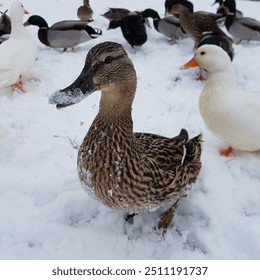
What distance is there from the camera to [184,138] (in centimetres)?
297

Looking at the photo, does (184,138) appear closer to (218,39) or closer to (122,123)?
(122,123)

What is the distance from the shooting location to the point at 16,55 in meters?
4.57

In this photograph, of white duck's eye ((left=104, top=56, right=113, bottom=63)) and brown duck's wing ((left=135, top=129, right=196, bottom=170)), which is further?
brown duck's wing ((left=135, top=129, right=196, bottom=170))

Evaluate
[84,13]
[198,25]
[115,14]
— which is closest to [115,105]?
[198,25]

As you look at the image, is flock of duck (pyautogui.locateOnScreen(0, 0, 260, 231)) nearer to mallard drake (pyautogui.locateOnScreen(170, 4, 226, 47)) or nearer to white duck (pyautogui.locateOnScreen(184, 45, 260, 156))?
white duck (pyautogui.locateOnScreen(184, 45, 260, 156))

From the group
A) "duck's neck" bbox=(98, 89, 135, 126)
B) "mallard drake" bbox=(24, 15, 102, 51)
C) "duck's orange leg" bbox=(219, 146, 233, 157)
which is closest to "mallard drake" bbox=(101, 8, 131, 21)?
"mallard drake" bbox=(24, 15, 102, 51)

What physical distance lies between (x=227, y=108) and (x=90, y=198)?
59.1 inches

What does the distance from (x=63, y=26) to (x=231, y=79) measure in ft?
11.6

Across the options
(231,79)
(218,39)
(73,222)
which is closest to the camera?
(73,222)

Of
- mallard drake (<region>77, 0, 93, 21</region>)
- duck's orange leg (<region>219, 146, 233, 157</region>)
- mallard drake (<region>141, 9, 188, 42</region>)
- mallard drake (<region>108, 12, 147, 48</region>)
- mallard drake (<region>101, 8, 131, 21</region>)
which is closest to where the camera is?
duck's orange leg (<region>219, 146, 233, 157</region>)

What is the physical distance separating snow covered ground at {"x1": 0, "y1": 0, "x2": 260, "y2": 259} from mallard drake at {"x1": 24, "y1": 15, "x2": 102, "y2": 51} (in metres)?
0.86

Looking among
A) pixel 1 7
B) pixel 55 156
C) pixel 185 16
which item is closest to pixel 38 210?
pixel 55 156

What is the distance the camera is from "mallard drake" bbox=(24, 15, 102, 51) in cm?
589

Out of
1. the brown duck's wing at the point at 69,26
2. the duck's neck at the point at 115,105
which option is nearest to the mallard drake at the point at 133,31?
the brown duck's wing at the point at 69,26
